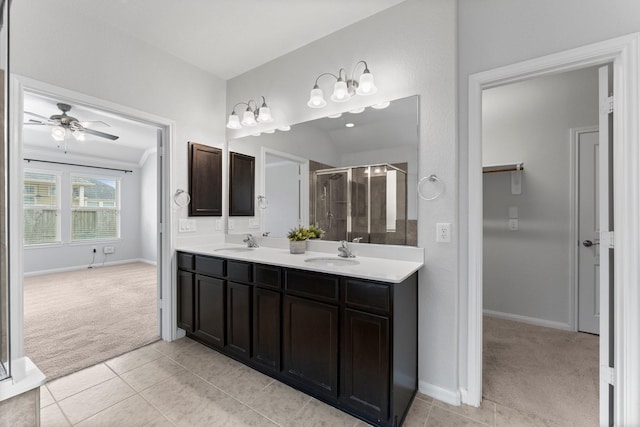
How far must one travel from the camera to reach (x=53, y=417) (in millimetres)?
1671

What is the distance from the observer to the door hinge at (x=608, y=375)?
150cm

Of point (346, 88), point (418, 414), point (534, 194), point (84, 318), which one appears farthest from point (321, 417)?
point (84, 318)

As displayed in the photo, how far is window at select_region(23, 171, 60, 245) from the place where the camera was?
17.4 feet

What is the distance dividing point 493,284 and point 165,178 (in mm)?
3717

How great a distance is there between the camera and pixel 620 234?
1435 mm

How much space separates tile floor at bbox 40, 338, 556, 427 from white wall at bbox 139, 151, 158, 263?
4792 mm

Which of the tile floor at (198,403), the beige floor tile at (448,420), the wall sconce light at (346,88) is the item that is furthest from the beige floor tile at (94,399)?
the wall sconce light at (346,88)

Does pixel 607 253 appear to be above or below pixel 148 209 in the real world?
below

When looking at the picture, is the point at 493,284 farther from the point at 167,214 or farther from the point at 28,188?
the point at 28,188

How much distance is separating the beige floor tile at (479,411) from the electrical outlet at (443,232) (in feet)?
3.39

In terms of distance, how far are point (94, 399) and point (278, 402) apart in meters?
1.20

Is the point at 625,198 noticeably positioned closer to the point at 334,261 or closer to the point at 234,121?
the point at 334,261

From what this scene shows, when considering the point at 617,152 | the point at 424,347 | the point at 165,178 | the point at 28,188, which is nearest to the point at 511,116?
the point at 617,152

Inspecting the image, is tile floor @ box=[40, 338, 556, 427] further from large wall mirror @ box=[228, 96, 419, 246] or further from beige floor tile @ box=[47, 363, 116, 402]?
large wall mirror @ box=[228, 96, 419, 246]
